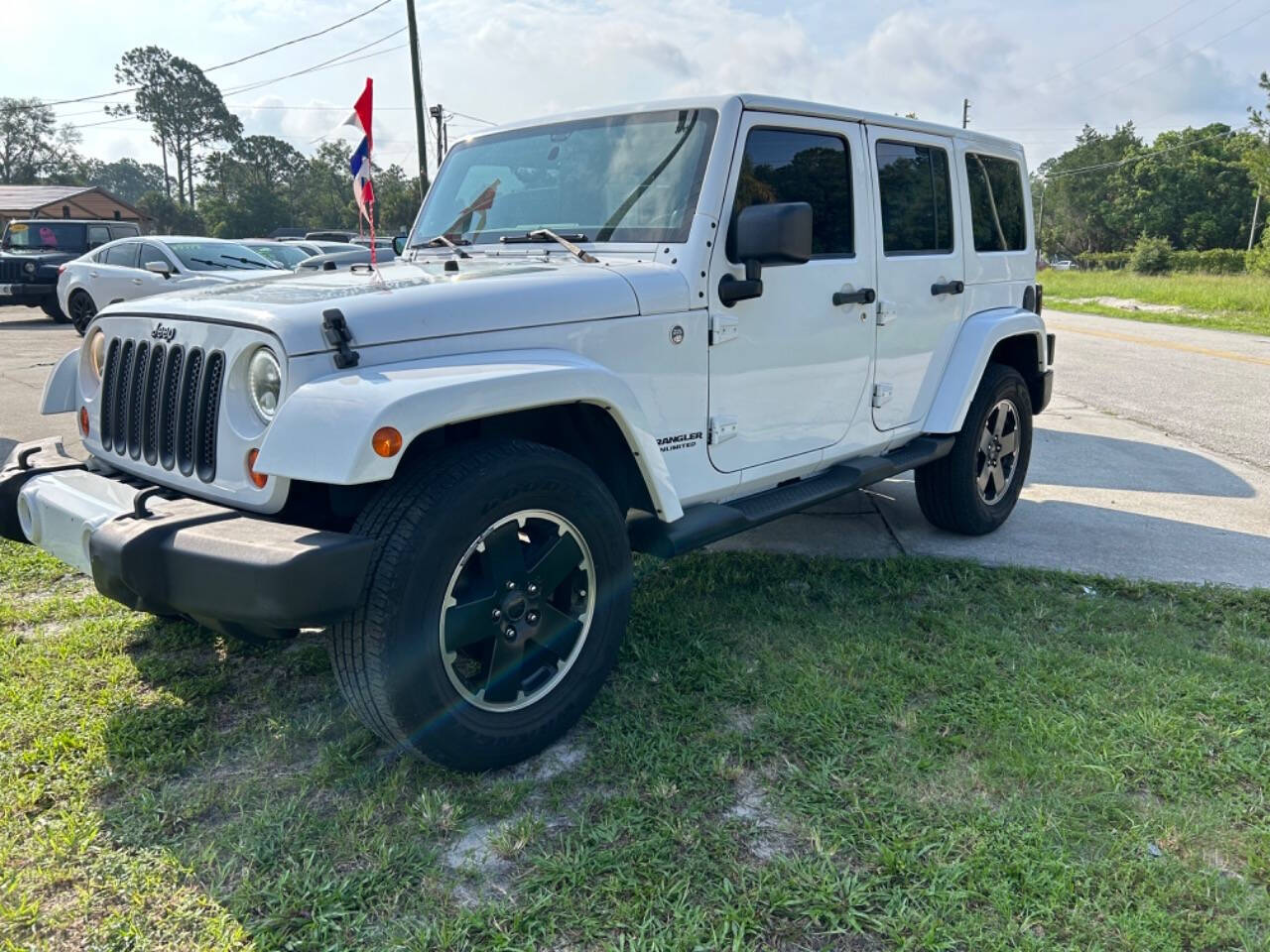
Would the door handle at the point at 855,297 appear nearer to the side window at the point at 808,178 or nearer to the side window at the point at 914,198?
the side window at the point at 808,178

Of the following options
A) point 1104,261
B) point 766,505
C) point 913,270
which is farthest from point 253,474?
point 1104,261

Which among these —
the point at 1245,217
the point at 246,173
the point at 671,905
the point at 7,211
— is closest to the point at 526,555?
the point at 671,905

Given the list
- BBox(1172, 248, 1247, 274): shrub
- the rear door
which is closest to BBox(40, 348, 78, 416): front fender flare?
the rear door

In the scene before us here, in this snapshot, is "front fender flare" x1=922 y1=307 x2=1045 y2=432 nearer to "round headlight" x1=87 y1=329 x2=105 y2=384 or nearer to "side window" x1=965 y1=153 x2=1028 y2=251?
"side window" x1=965 y1=153 x2=1028 y2=251

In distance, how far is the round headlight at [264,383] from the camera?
247 centimetres

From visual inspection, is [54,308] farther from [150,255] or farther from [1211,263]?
[1211,263]

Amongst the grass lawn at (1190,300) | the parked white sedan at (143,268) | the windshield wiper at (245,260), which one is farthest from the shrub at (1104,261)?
the parked white sedan at (143,268)

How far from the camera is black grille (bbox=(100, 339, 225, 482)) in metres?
2.61

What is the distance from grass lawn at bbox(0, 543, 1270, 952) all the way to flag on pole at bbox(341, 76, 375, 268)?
6.95ft

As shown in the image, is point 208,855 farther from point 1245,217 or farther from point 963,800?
point 1245,217

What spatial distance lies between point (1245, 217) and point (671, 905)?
8034 centimetres

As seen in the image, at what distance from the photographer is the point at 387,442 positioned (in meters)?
2.22

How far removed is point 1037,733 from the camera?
2.87 meters

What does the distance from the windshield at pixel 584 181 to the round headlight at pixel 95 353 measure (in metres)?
1.30
